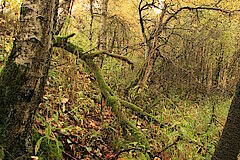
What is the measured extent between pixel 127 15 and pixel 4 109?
10496 mm

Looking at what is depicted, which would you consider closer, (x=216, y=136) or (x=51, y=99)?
(x=51, y=99)

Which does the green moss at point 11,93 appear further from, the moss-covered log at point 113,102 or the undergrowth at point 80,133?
the moss-covered log at point 113,102

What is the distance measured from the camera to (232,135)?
2.37m

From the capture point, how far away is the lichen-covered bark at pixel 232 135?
2348 millimetres

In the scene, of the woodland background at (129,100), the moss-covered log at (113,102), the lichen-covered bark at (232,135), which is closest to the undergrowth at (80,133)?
the woodland background at (129,100)

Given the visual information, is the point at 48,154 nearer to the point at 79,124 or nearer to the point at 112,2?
the point at 79,124

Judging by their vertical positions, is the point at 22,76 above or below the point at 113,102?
above

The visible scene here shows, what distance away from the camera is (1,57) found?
2.53 metres

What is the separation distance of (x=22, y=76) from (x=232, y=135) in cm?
231

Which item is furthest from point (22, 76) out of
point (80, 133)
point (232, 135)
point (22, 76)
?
point (232, 135)

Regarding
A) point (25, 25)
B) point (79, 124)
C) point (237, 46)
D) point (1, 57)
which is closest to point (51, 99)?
point (79, 124)

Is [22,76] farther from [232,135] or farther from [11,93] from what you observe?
[232,135]

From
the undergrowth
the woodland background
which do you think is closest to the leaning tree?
the woodland background

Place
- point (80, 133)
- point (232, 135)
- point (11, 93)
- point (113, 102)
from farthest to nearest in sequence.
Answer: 1. point (113, 102)
2. point (80, 133)
3. point (232, 135)
4. point (11, 93)
